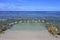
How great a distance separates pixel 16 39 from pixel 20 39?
0.20 meters

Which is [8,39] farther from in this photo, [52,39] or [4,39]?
[52,39]

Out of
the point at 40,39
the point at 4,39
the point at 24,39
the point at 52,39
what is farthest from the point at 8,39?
the point at 52,39

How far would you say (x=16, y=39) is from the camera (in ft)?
29.4

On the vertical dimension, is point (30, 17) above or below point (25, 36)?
below

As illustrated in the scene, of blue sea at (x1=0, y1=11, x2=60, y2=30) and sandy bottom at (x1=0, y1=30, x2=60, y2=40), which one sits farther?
blue sea at (x1=0, y1=11, x2=60, y2=30)

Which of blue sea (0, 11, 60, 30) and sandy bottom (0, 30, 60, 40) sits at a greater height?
sandy bottom (0, 30, 60, 40)

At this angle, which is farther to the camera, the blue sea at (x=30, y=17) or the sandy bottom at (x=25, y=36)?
the blue sea at (x=30, y=17)

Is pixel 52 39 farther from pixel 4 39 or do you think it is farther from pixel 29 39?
pixel 4 39

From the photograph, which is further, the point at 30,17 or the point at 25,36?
the point at 30,17

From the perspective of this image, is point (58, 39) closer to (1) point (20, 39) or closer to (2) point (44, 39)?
(2) point (44, 39)

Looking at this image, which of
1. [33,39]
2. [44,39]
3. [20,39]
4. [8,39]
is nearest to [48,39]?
[44,39]

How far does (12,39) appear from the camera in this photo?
351 inches

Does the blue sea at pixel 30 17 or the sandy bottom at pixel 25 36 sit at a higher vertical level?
the sandy bottom at pixel 25 36

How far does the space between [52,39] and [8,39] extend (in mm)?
2162
